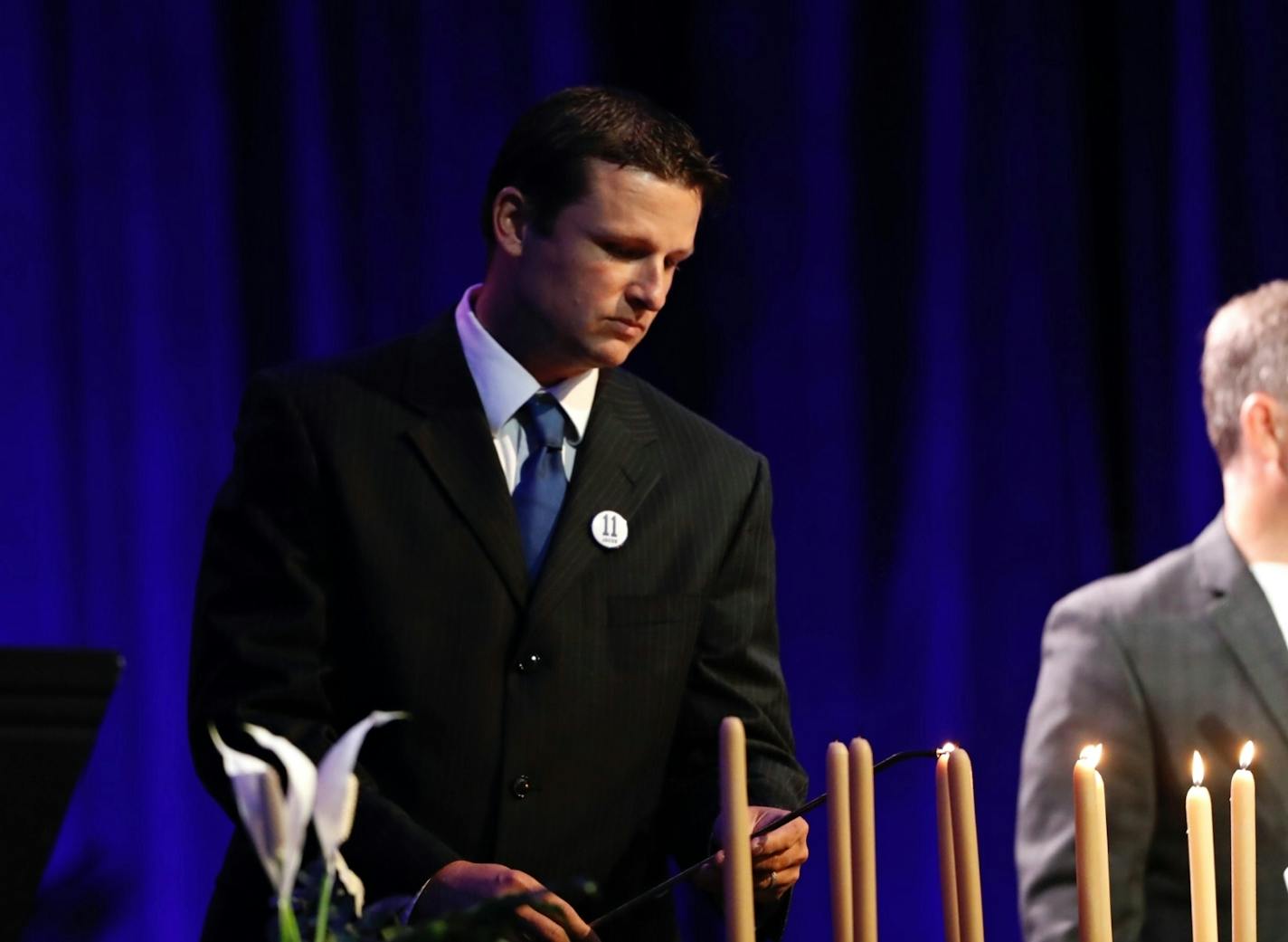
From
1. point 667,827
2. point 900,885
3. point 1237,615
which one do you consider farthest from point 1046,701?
point 900,885

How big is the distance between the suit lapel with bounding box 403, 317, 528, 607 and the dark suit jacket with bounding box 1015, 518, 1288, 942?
74cm

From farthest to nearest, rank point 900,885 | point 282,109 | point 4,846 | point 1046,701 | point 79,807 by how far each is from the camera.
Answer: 1. point 900,885
2. point 282,109
3. point 79,807
4. point 1046,701
5. point 4,846

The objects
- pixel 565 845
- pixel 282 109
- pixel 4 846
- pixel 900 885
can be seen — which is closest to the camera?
pixel 4 846

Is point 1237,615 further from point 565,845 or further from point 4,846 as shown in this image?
point 4,846

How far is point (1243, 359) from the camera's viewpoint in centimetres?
255

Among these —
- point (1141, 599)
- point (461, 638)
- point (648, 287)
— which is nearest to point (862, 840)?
point (461, 638)

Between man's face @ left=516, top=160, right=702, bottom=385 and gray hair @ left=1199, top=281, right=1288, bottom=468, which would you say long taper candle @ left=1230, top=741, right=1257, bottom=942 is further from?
gray hair @ left=1199, top=281, right=1288, bottom=468

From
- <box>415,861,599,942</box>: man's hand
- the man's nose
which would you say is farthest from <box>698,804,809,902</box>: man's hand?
the man's nose

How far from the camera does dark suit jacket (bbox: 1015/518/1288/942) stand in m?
2.39

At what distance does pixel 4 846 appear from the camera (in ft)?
3.68

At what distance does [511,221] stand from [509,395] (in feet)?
0.81

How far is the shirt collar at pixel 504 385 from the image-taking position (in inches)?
91.8

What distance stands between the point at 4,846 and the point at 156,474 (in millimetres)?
2070

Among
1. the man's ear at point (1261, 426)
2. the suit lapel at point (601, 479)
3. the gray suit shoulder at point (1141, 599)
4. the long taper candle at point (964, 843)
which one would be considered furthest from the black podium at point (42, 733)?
the man's ear at point (1261, 426)
